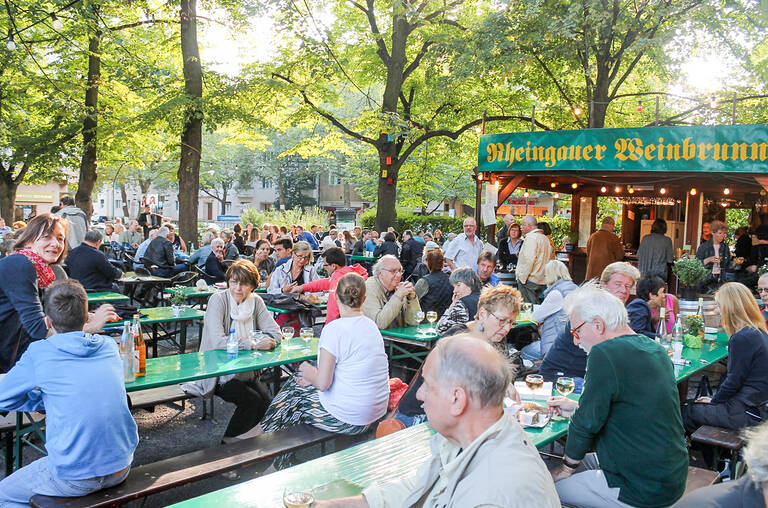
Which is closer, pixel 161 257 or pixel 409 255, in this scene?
pixel 161 257

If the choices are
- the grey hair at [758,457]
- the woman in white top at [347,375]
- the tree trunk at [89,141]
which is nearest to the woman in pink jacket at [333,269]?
the woman in white top at [347,375]

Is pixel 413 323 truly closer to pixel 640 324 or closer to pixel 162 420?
pixel 640 324

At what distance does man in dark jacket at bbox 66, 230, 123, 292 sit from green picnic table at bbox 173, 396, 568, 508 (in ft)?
19.0

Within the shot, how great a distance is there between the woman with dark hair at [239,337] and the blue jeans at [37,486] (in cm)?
189

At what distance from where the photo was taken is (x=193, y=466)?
11.2 feet

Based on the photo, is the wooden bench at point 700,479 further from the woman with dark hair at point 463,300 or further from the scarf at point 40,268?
the scarf at point 40,268

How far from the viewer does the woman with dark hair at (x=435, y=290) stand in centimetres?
748

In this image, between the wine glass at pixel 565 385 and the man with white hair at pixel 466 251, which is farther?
the man with white hair at pixel 466 251

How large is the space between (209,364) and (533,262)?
603cm

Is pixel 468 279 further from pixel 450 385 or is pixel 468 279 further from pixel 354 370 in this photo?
pixel 450 385

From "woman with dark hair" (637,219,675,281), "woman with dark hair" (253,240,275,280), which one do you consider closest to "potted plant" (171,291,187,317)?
"woman with dark hair" (253,240,275,280)

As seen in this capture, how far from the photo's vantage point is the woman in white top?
3.89m

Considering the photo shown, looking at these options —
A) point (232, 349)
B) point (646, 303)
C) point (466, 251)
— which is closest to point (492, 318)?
point (232, 349)

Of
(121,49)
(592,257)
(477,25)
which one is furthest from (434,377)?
(121,49)
